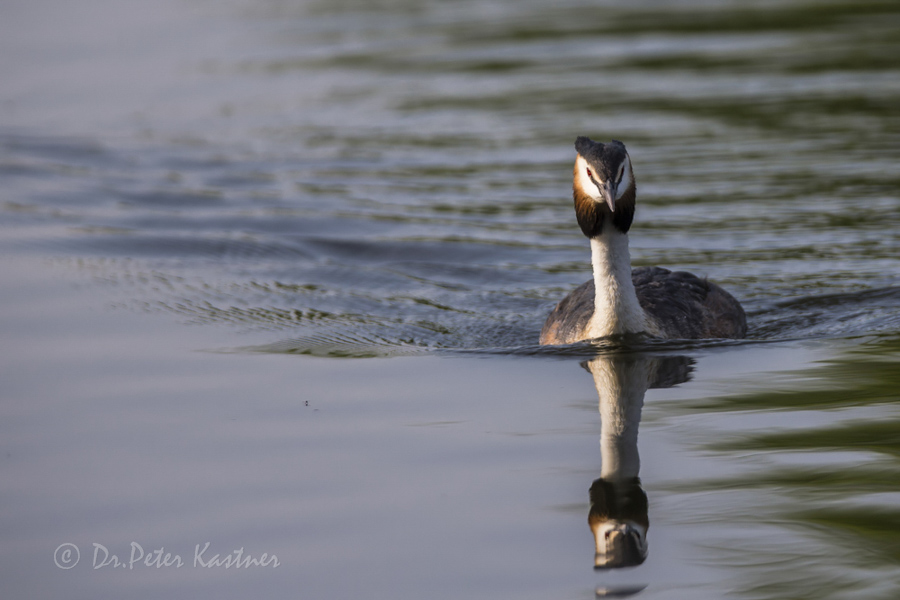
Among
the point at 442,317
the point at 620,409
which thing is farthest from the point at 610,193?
the point at 442,317

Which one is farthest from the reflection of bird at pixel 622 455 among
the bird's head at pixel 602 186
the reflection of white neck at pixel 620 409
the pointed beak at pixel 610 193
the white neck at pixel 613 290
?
the pointed beak at pixel 610 193

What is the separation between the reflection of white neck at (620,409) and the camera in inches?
285

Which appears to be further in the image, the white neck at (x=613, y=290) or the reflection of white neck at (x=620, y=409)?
the white neck at (x=613, y=290)

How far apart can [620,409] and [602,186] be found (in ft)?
5.22

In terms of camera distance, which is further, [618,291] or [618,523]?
[618,291]

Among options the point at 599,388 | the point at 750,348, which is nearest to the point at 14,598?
the point at 599,388

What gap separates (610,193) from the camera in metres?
8.77

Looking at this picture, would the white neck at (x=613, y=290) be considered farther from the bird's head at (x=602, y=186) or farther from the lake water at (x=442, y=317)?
the lake water at (x=442, y=317)

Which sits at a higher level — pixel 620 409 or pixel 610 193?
pixel 610 193

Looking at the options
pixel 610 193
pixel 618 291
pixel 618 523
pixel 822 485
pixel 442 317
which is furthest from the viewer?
pixel 442 317

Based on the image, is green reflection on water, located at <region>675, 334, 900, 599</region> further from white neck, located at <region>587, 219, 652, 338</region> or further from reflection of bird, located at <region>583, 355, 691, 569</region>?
white neck, located at <region>587, 219, 652, 338</region>

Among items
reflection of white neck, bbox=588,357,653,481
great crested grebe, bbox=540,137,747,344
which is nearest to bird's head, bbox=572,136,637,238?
great crested grebe, bbox=540,137,747,344

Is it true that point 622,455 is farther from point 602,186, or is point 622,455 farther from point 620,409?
point 602,186

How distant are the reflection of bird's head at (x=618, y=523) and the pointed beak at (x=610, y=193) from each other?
2.35m
